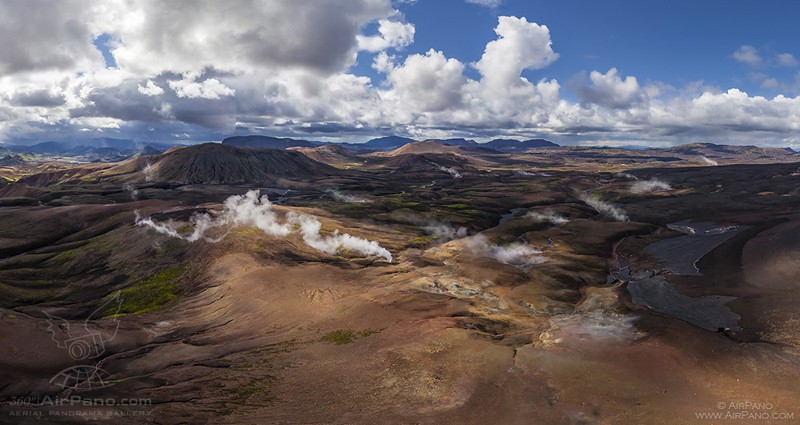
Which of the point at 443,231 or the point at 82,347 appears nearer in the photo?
the point at 82,347

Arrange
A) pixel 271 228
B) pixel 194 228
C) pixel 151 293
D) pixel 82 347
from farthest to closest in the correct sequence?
pixel 271 228 < pixel 194 228 < pixel 151 293 < pixel 82 347

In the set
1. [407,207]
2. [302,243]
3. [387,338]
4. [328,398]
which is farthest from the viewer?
[407,207]

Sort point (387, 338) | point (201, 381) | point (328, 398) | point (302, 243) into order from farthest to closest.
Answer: point (302, 243)
point (387, 338)
point (201, 381)
point (328, 398)

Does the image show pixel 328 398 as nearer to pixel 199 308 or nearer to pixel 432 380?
pixel 432 380

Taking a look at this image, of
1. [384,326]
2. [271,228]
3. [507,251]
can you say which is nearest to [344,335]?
[384,326]

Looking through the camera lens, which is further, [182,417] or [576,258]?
[576,258]

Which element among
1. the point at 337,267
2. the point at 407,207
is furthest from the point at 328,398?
the point at 407,207

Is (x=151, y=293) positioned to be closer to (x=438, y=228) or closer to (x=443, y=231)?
(x=443, y=231)
